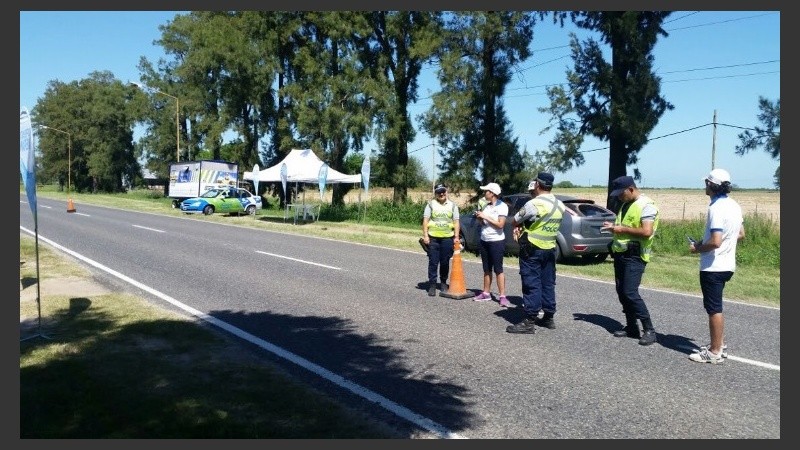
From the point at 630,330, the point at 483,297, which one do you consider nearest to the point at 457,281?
the point at 483,297

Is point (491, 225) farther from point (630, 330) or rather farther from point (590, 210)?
point (590, 210)

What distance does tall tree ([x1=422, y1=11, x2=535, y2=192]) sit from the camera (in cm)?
3120

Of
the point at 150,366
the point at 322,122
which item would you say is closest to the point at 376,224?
the point at 322,122

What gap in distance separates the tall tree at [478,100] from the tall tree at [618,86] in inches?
266

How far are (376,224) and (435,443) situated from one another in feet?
83.4

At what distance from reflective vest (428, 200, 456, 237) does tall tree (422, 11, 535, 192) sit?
22137 millimetres

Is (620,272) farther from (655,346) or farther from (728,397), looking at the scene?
(728,397)

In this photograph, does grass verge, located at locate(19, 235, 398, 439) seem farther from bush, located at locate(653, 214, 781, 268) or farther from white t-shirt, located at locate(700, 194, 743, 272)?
bush, located at locate(653, 214, 781, 268)

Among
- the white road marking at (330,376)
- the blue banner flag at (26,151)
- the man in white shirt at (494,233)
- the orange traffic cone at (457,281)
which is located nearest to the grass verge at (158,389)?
the white road marking at (330,376)

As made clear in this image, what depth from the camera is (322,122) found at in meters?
37.3

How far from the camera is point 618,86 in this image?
22.8 m

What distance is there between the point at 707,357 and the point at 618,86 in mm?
18561

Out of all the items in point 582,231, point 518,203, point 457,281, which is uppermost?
point 518,203

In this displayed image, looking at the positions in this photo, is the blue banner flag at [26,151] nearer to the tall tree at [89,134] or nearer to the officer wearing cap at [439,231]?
the officer wearing cap at [439,231]
